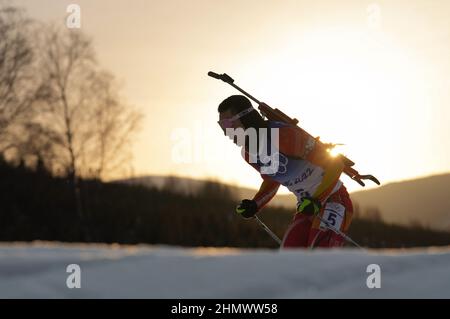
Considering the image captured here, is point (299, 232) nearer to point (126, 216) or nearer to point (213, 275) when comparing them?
point (213, 275)

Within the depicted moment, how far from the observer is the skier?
513 cm

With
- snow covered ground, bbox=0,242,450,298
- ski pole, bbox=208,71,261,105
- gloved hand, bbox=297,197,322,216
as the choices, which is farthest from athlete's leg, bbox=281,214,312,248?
snow covered ground, bbox=0,242,450,298

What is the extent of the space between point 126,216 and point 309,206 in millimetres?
17578

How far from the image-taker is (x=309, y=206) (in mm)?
5062

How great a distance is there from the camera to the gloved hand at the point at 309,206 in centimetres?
505

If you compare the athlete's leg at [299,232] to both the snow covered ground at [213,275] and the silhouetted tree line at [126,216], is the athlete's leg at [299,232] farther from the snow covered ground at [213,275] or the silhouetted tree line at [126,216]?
the silhouetted tree line at [126,216]

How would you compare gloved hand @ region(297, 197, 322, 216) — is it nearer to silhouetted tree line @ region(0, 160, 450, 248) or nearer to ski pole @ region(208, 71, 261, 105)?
ski pole @ region(208, 71, 261, 105)

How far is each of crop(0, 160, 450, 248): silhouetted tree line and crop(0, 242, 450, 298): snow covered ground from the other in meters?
17.5

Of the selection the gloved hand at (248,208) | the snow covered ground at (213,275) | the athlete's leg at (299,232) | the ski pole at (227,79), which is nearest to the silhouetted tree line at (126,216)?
the ski pole at (227,79)

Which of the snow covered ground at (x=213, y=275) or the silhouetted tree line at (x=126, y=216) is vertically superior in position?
the snow covered ground at (x=213, y=275)
